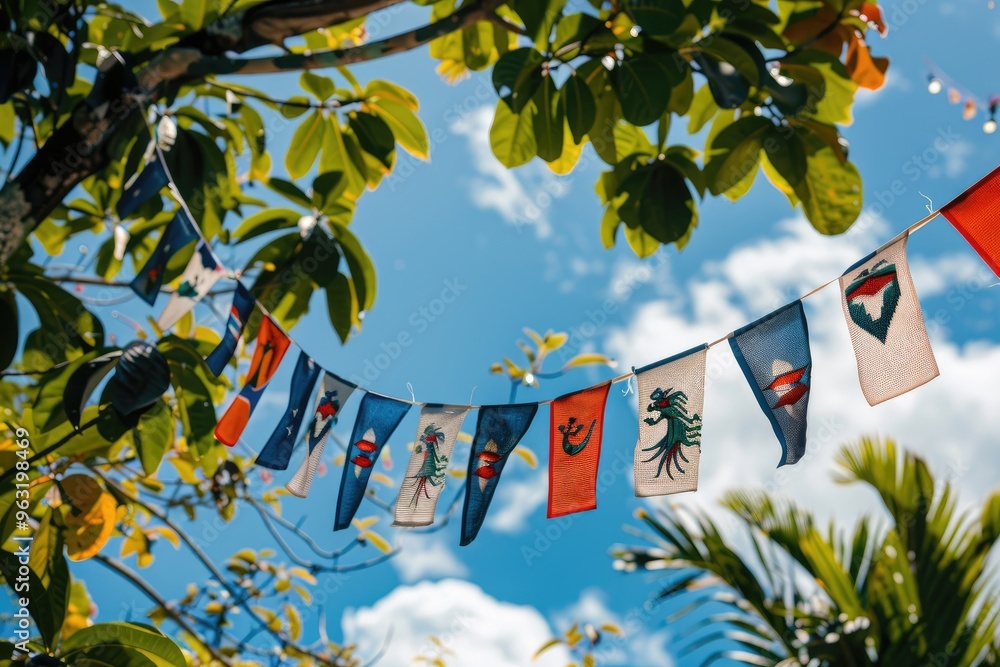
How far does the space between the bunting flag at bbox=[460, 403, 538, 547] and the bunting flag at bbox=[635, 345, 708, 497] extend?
0.30 meters

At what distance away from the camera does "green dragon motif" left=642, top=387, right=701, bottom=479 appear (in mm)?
1940

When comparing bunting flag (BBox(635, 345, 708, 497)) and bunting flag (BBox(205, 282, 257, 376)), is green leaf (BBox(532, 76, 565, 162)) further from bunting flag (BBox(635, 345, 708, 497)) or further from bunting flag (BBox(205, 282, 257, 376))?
bunting flag (BBox(205, 282, 257, 376))

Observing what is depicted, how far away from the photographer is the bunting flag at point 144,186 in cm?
192

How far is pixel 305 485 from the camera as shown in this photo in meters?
2.15

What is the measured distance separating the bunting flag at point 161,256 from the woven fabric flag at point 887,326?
1.61 m

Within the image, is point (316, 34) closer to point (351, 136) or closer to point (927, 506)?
point (351, 136)

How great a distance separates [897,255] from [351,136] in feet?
4.65

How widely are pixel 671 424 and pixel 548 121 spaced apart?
780mm

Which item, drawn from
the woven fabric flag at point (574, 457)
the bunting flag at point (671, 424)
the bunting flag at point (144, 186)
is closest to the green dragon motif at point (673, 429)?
the bunting flag at point (671, 424)

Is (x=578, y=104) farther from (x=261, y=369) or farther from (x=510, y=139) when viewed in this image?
(x=261, y=369)

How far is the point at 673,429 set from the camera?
1.95m

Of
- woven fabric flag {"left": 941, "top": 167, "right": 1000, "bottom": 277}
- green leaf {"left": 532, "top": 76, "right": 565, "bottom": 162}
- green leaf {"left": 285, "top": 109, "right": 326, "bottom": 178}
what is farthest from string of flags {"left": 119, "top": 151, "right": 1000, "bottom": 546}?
green leaf {"left": 532, "top": 76, "right": 565, "bottom": 162}

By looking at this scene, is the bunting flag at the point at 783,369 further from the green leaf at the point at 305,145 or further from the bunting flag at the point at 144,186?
the bunting flag at the point at 144,186

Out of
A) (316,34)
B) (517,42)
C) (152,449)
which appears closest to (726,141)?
(517,42)
